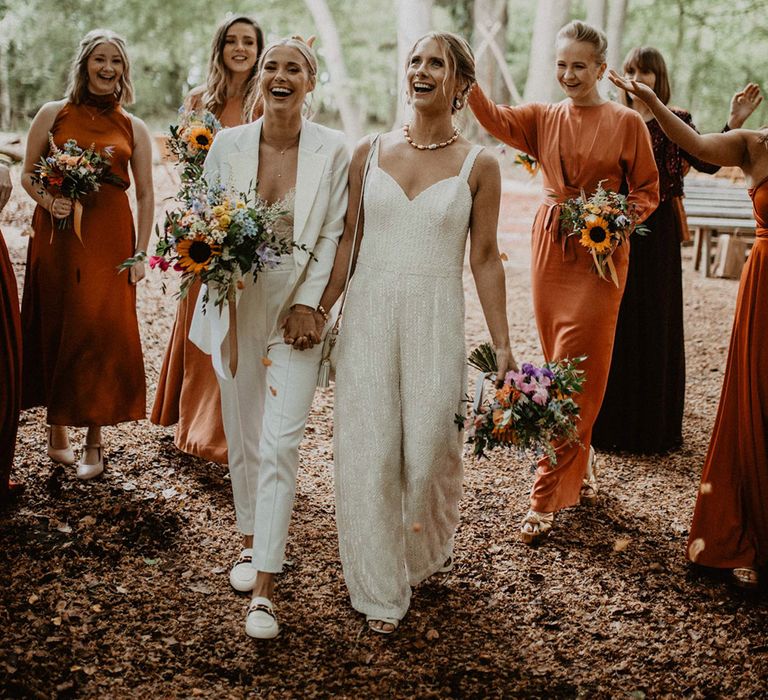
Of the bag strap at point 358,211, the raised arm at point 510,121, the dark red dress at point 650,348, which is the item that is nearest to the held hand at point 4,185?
the bag strap at point 358,211

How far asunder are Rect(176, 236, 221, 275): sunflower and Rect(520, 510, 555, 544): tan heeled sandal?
2340mm

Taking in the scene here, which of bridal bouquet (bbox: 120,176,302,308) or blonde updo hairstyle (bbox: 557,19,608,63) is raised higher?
blonde updo hairstyle (bbox: 557,19,608,63)

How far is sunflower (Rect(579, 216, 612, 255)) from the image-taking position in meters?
4.65

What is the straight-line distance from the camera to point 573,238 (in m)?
4.87

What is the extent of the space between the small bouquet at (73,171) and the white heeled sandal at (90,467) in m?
1.26

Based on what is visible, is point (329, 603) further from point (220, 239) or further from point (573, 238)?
point (573, 238)

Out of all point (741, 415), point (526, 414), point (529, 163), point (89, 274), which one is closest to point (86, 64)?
point (89, 274)

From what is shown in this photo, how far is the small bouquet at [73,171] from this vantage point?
491cm

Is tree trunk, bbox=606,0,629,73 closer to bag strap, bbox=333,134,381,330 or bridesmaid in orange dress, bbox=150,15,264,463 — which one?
bridesmaid in orange dress, bbox=150,15,264,463

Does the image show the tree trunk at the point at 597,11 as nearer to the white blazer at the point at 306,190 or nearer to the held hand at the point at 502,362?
the white blazer at the point at 306,190

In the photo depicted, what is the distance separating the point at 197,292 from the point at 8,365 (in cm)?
123

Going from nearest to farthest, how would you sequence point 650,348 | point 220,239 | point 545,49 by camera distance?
1. point 220,239
2. point 650,348
3. point 545,49

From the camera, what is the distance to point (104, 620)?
12.6 feet

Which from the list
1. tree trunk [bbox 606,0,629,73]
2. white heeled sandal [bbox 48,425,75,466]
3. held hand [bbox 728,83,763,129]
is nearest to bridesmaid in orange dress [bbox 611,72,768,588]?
held hand [bbox 728,83,763,129]
